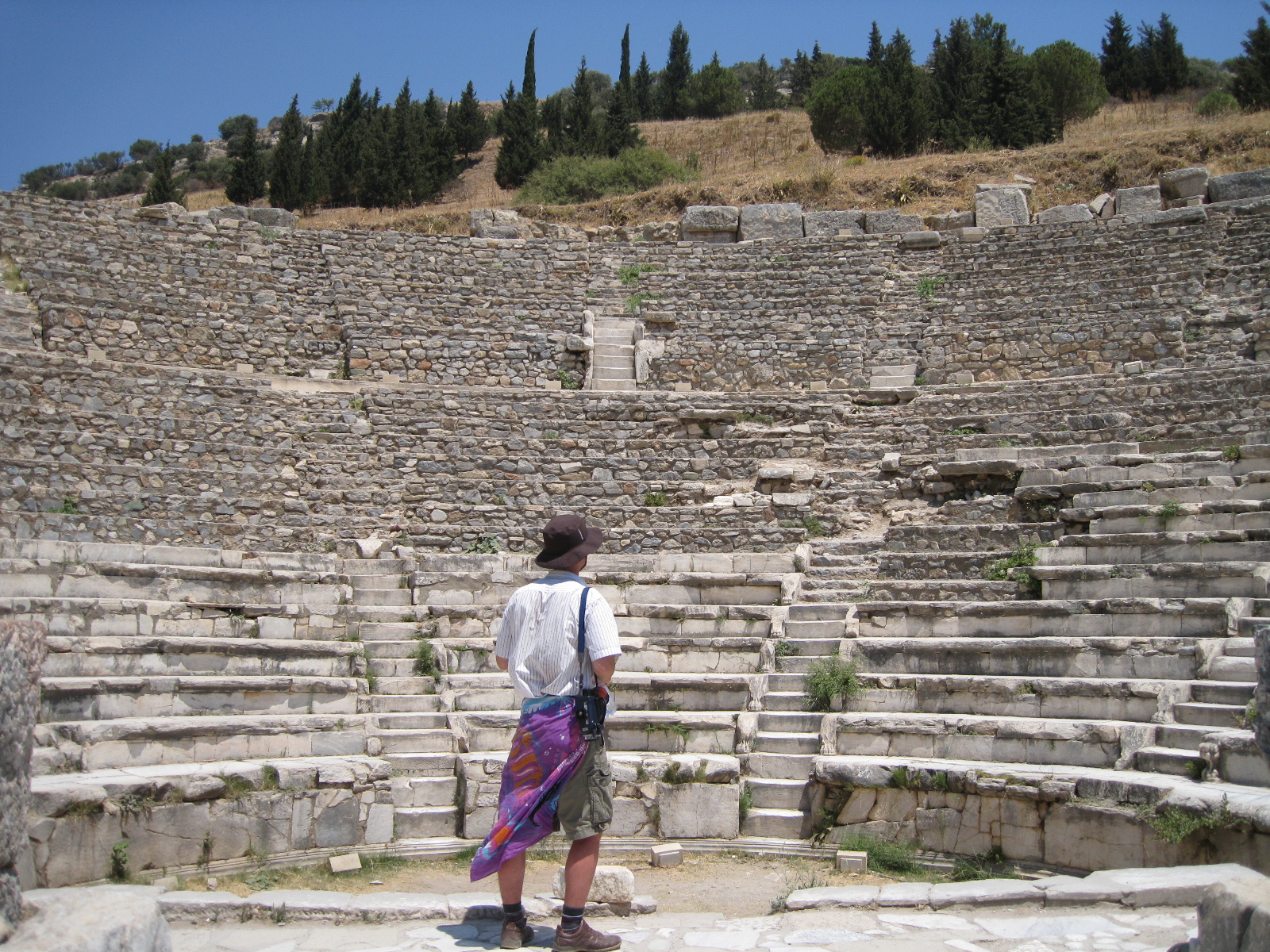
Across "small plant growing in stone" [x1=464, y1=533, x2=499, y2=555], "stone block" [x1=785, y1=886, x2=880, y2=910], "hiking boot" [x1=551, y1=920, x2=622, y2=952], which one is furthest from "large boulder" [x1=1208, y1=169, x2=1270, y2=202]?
"hiking boot" [x1=551, y1=920, x2=622, y2=952]

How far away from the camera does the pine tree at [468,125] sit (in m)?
37.4

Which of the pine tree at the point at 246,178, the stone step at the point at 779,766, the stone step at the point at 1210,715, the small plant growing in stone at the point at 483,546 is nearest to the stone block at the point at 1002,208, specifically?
the small plant growing in stone at the point at 483,546

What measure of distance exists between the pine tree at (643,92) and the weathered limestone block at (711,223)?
2588 centimetres

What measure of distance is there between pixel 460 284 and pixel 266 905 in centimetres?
1309

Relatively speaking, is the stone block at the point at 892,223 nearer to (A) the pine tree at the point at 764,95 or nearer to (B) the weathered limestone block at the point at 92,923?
(B) the weathered limestone block at the point at 92,923

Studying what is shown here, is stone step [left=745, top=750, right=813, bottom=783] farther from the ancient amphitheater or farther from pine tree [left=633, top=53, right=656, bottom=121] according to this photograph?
pine tree [left=633, top=53, right=656, bottom=121]

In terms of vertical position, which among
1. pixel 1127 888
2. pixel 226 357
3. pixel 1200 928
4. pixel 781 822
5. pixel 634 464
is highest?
pixel 226 357

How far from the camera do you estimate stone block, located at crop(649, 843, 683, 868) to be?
249 inches

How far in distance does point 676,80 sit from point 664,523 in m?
40.3

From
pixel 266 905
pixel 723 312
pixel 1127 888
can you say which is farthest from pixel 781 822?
pixel 723 312

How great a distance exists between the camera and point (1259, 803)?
498 centimetres

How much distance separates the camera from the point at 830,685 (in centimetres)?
771

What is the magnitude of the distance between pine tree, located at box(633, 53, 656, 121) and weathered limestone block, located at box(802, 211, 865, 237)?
86.1 feet

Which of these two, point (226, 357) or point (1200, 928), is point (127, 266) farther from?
point (1200, 928)
